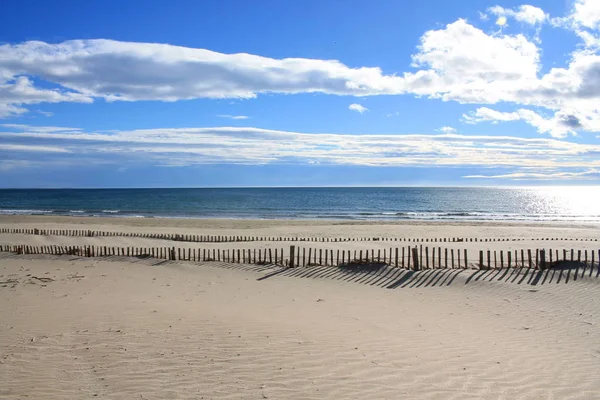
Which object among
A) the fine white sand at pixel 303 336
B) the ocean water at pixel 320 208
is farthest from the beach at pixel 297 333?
the ocean water at pixel 320 208

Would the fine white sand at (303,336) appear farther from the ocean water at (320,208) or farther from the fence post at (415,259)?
the ocean water at (320,208)

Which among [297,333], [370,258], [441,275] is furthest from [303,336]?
[370,258]

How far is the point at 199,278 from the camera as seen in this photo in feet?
54.7

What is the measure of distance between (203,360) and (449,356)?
4433 mm

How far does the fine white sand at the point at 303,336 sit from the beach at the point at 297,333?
0.13 feet

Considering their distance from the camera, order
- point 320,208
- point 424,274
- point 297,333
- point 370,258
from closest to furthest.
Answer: point 297,333 < point 424,274 < point 370,258 < point 320,208

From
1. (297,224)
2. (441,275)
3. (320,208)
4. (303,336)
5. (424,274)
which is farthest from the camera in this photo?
(320,208)

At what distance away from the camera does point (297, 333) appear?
31.7 ft

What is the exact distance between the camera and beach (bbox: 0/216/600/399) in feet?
23.4

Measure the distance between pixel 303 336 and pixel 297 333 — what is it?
0.24 meters

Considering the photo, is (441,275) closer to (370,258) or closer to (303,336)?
(370,258)

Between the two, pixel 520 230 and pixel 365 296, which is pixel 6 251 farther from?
pixel 520 230

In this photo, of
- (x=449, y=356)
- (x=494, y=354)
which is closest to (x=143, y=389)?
(x=449, y=356)

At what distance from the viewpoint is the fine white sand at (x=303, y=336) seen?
7.11m
